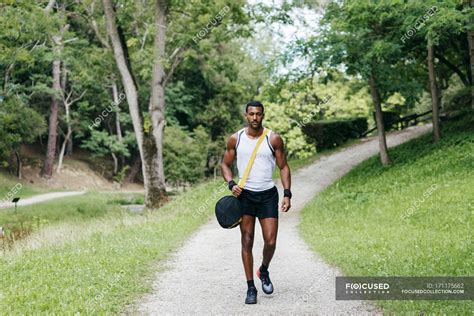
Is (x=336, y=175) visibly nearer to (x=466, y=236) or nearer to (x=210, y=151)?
(x=466, y=236)

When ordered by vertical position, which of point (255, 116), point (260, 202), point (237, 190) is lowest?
point (260, 202)

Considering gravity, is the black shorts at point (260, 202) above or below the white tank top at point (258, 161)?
below

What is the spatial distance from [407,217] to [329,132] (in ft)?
63.5

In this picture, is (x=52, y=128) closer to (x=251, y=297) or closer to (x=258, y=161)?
(x=258, y=161)

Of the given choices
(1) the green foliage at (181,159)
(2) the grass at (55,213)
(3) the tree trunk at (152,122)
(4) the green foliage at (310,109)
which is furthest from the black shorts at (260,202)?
(4) the green foliage at (310,109)

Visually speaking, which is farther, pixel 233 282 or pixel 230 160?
pixel 233 282

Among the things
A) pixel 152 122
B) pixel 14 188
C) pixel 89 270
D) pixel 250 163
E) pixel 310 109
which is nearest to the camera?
pixel 250 163

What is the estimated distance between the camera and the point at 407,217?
42.2ft

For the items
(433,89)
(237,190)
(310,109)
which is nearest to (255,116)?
(237,190)

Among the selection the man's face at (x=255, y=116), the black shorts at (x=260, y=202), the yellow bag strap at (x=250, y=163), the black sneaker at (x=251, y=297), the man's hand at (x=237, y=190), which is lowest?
the black sneaker at (x=251, y=297)

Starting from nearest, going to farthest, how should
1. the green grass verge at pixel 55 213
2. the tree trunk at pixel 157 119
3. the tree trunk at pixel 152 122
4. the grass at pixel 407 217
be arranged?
1. the grass at pixel 407 217
2. the green grass verge at pixel 55 213
3. the tree trunk at pixel 152 122
4. the tree trunk at pixel 157 119

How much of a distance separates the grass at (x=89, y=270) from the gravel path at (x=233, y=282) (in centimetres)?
29

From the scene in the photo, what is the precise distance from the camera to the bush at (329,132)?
31797mm

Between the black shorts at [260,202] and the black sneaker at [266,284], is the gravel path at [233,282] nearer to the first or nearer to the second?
the black sneaker at [266,284]
